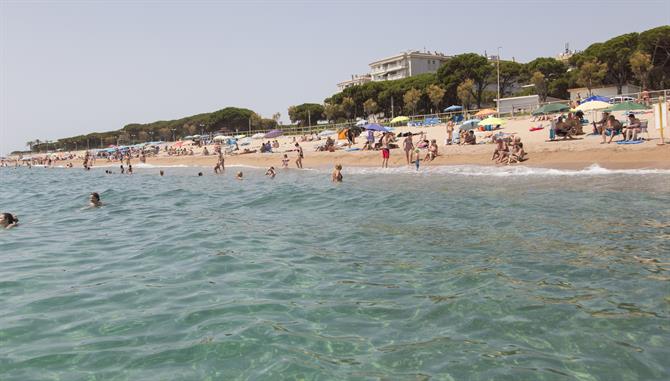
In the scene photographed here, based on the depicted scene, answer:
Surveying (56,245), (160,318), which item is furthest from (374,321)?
(56,245)

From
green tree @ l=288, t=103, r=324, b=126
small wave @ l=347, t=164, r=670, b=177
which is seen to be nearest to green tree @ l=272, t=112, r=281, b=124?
green tree @ l=288, t=103, r=324, b=126

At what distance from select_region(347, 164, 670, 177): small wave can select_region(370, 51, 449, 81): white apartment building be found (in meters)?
82.9

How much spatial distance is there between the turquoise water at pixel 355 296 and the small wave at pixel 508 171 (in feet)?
→ 14.3

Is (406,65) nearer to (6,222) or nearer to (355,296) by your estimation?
(6,222)

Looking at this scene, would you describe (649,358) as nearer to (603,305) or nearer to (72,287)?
(603,305)

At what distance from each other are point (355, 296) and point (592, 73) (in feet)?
175

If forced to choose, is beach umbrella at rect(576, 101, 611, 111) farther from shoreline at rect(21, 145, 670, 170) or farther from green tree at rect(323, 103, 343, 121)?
green tree at rect(323, 103, 343, 121)

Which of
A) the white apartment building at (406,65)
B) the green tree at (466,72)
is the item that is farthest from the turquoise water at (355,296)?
the white apartment building at (406,65)

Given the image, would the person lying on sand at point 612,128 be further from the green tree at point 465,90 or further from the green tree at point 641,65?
the green tree at point 465,90

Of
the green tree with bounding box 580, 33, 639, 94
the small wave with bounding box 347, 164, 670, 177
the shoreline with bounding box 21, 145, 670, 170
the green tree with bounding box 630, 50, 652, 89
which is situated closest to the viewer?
the small wave with bounding box 347, 164, 670, 177

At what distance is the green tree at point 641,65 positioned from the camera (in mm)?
46406

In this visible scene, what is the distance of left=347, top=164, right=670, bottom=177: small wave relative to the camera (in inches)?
591

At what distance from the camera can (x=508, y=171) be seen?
17578 millimetres

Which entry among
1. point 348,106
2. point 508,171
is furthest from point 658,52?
point 508,171
